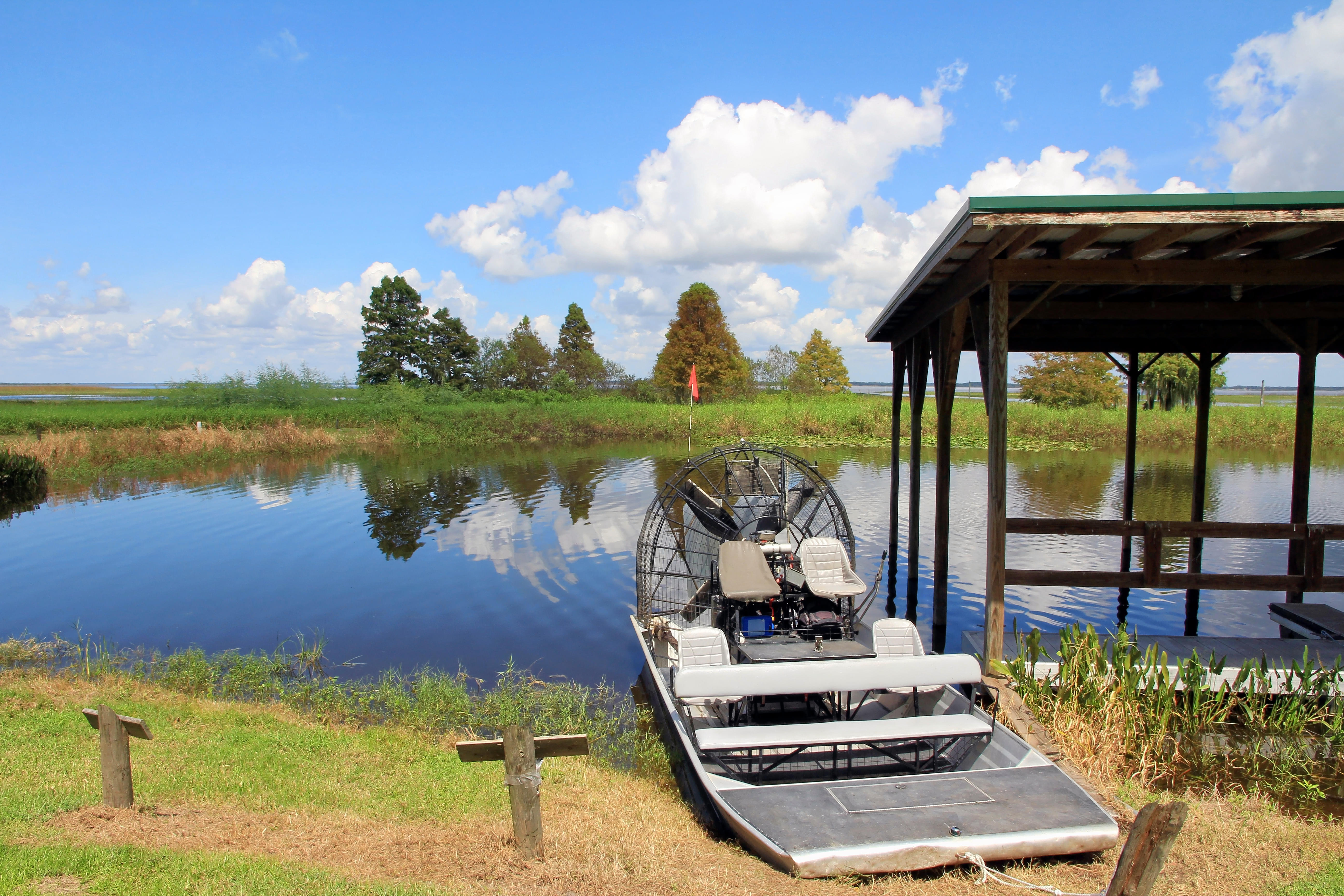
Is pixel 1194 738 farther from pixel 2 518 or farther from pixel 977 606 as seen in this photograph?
pixel 2 518

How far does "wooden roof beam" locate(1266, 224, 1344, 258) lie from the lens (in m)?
5.64

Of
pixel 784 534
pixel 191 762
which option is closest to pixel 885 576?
pixel 784 534

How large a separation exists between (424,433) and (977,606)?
32.4 metres

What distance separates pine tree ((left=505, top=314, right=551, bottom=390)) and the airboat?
4444 centimetres

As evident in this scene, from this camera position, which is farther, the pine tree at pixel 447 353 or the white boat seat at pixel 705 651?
the pine tree at pixel 447 353

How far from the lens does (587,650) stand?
10062 millimetres

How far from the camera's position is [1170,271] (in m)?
6.35

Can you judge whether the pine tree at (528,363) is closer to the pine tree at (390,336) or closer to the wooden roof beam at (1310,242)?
the pine tree at (390,336)

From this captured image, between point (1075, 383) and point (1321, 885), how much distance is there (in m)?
40.0

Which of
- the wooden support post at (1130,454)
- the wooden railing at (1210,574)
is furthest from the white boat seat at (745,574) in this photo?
the wooden support post at (1130,454)

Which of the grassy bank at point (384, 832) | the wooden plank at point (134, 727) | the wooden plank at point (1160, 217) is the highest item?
the wooden plank at point (1160, 217)

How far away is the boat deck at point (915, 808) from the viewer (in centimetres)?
422

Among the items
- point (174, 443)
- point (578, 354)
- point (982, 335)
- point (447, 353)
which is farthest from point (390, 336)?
point (982, 335)

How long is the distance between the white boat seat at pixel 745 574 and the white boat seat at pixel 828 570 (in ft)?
1.55
